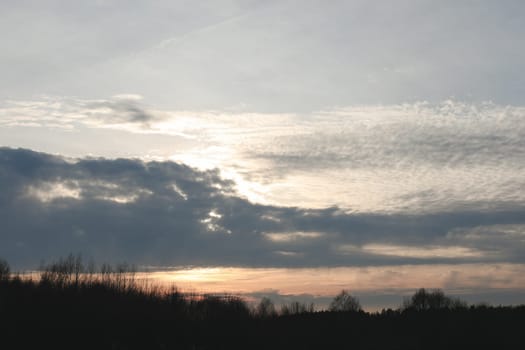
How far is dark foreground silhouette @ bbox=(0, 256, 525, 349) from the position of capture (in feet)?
284

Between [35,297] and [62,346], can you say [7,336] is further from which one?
[35,297]

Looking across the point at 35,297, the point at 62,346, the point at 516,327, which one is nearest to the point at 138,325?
the point at 35,297

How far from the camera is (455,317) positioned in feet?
446

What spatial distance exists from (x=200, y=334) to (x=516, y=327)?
217ft

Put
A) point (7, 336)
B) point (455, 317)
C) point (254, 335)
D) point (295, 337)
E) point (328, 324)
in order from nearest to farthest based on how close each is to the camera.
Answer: point (7, 336) < point (254, 335) < point (295, 337) < point (455, 317) < point (328, 324)

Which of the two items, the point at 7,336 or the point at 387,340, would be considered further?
the point at 387,340

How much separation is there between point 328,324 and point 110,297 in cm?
5568

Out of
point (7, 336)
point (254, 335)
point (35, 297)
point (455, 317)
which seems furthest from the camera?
point (455, 317)

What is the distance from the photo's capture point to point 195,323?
376 feet

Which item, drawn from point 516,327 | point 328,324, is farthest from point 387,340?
point 516,327

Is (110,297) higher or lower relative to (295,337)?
higher

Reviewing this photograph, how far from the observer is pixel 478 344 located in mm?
118000

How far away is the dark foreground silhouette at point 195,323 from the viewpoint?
86.7 metres

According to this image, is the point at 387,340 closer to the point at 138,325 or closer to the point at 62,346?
the point at 138,325
